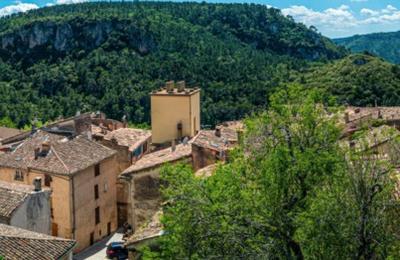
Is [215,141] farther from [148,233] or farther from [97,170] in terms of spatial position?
[148,233]

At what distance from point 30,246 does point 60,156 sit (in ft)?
75.7

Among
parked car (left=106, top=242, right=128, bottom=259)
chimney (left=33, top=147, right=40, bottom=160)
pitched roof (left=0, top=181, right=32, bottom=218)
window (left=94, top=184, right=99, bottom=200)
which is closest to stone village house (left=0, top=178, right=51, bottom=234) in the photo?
pitched roof (left=0, top=181, right=32, bottom=218)

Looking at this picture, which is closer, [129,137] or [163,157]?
[163,157]

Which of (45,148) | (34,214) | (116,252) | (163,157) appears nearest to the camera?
(34,214)

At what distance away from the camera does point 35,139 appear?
4797 cm

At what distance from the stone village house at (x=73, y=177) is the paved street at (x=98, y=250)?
0.47m

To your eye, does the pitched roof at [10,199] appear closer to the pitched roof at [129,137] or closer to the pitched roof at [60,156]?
the pitched roof at [60,156]

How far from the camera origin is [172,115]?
45594 millimetres

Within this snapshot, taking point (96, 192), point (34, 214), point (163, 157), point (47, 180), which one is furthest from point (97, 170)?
point (34, 214)

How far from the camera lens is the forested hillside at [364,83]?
105 meters

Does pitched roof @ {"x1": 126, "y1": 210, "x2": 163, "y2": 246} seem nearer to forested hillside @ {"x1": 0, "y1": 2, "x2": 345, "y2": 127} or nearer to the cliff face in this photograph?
forested hillside @ {"x1": 0, "y1": 2, "x2": 345, "y2": 127}

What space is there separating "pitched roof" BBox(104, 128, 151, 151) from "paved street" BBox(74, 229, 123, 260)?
7.20 meters

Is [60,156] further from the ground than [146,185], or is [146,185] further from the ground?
[60,156]

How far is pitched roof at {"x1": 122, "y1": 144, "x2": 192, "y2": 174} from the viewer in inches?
1487
